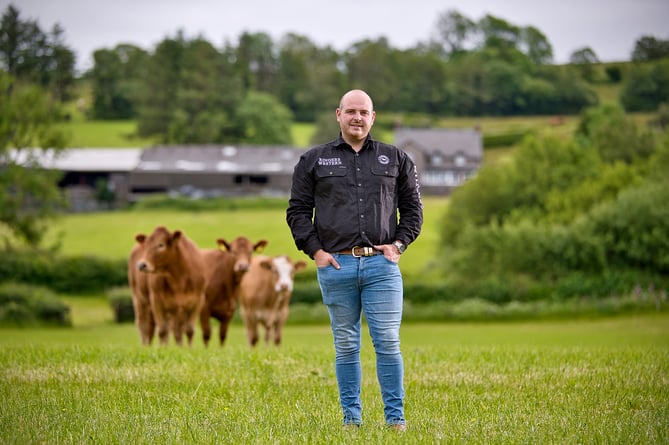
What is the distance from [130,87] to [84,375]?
131 m

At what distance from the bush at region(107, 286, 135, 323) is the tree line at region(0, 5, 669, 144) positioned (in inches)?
2818

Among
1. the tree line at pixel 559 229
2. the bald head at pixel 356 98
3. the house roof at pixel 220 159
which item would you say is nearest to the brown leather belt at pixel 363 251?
the bald head at pixel 356 98

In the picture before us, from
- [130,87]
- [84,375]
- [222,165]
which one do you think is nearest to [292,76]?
[130,87]

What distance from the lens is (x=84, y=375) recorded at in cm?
941

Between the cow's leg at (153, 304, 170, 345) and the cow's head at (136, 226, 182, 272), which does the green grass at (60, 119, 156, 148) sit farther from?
the cow's head at (136, 226, 182, 272)

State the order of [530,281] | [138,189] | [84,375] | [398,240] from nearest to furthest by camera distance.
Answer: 1. [398,240]
2. [84,375]
3. [530,281]
4. [138,189]

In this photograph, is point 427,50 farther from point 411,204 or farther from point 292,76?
point 411,204

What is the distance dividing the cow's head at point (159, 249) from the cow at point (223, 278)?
8.16 ft

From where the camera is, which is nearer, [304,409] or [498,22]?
[304,409]

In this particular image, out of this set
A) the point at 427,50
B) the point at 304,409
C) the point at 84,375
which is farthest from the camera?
the point at 427,50

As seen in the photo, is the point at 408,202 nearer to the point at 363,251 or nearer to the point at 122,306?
the point at 363,251

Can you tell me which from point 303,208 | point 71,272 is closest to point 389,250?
point 303,208

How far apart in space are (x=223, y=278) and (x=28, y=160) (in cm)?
4536

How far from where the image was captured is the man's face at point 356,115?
7043 millimetres
